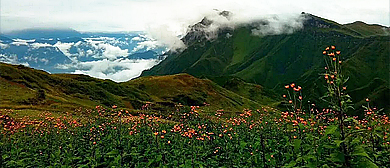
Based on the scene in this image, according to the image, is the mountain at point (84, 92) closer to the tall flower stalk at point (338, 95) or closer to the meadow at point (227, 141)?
the meadow at point (227, 141)

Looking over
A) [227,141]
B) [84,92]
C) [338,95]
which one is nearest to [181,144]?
[227,141]

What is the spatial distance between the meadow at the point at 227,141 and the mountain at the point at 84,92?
11962 mm

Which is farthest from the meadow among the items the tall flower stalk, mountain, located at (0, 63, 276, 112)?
mountain, located at (0, 63, 276, 112)

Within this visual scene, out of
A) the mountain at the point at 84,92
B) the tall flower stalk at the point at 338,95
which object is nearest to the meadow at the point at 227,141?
the tall flower stalk at the point at 338,95

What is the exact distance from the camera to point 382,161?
765cm

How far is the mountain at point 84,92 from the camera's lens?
232ft

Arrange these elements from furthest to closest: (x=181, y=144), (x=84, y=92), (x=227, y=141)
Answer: (x=84, y=92) → (x=227, y=141) → (x=181, y=144)

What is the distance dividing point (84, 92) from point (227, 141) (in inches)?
4398

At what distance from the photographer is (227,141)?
1249 centimetres

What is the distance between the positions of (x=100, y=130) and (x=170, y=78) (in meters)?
181

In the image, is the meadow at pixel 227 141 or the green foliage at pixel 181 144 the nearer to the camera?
the meadow at pixel 227 141

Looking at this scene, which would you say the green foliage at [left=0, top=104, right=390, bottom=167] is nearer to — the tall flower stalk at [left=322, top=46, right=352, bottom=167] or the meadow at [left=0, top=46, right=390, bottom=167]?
the meadow at [left=0, top=46, right=390, bottom=167]

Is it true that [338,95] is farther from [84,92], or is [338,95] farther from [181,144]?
[84,92]

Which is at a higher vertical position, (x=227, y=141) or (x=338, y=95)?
(x=338, y=95)
